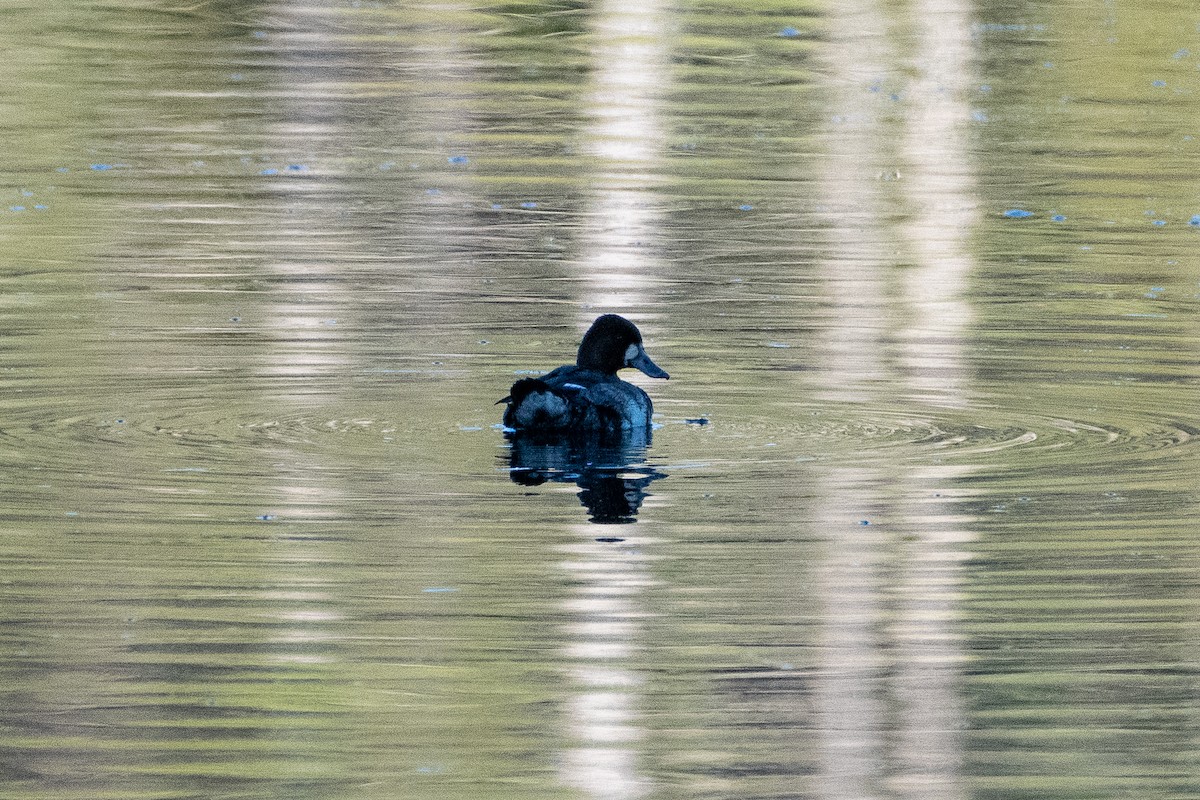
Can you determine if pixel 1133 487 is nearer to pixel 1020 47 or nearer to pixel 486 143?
pixel 486 143

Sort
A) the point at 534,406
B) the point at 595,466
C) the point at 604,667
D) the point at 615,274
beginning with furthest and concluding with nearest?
1. the point at 615,274
2. the point at 534,406
3. the point at 595,466
4. the point at 604,667

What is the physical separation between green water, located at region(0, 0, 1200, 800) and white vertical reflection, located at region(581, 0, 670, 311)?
0.08 meters

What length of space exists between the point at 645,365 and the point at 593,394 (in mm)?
725

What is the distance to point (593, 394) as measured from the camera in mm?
10344

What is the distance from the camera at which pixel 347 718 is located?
6574 millimetres

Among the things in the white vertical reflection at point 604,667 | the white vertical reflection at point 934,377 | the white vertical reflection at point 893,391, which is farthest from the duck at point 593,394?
the white vertical reflection at point 604,667

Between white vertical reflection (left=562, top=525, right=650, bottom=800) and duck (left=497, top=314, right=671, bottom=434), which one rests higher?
duck (left=497, top=314, right=671, bottom=434)

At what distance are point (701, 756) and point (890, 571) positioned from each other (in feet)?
6.55

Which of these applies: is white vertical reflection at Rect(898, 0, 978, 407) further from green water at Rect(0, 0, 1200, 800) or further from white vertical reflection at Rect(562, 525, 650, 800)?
white vertical reflection at Rect(562, 525, 650, 800)

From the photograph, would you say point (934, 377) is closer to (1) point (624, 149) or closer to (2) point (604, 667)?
(2) point (604, 667)

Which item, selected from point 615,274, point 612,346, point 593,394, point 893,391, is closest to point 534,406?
point 593,394

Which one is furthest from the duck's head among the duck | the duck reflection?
the duck reflection

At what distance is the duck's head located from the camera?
10.9m

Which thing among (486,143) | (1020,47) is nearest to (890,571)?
(486,143)
